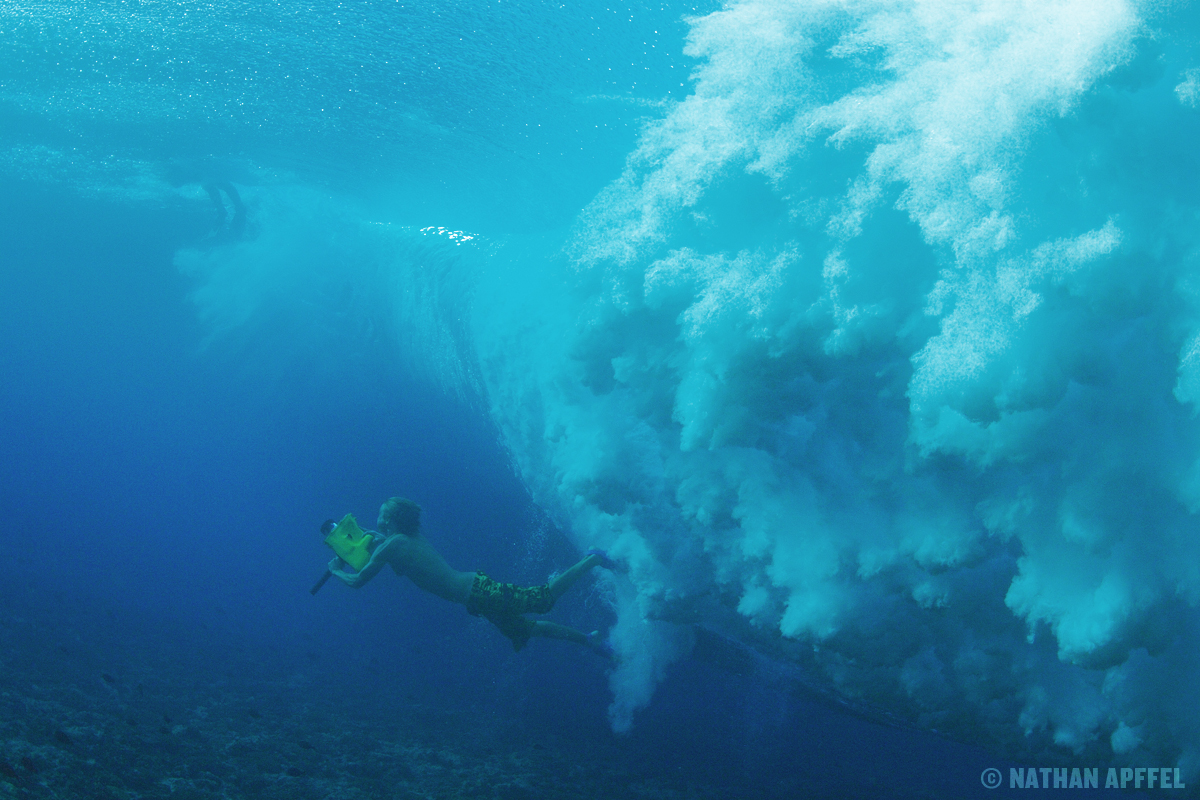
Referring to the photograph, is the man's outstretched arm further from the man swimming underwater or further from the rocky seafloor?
the rocky seafloor

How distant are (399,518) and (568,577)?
156 centimetres

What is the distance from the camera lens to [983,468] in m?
3.28

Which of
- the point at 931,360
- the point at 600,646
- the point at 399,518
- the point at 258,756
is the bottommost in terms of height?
the point at 258,756

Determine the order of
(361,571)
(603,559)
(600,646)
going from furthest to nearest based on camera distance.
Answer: (600,646) < (603,559) < (361,571)

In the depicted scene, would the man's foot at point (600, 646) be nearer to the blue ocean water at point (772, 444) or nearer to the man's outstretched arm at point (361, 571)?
the blue ocean water at point (772, 444)

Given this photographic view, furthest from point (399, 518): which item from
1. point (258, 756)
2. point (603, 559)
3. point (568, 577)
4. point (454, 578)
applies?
point (258, 756)

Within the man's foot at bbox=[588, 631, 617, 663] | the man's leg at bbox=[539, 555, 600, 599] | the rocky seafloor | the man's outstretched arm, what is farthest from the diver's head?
the man's foot at bbox=[588, 631, 617, 663]

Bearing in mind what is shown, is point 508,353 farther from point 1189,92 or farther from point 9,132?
point 9,132

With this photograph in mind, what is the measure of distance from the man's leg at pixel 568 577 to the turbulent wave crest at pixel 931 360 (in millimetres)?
380

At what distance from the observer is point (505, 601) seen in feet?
17.3

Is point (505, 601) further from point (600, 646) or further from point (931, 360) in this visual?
point (931, 360)

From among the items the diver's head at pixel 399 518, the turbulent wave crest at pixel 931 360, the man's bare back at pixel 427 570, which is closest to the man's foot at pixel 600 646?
the turbulent wave crest at pixel 931 360

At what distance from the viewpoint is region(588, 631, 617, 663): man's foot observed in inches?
232

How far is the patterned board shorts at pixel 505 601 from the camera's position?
5.29 m
